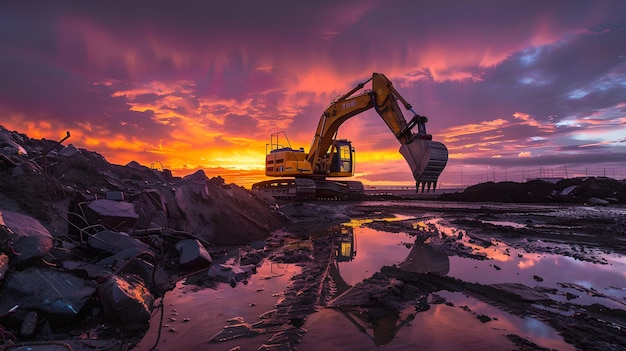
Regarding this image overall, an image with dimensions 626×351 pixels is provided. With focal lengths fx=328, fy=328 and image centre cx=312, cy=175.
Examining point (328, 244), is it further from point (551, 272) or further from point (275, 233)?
point (551, 272)

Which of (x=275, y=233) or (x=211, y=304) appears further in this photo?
(x=275, y=233)

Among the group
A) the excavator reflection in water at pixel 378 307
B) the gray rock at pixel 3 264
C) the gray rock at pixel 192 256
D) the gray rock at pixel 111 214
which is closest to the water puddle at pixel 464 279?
the excavator reflection in water at pixel 378 307

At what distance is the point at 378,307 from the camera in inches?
179

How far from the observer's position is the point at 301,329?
12.8 feet

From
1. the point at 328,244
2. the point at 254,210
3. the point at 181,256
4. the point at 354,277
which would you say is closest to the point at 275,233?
the point at 254,210

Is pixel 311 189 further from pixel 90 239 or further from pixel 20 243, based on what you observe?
pixel 20 243

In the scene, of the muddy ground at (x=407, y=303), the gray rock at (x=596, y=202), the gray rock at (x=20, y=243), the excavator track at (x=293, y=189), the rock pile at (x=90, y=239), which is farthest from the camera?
the gray rock at (x=596, y=202)

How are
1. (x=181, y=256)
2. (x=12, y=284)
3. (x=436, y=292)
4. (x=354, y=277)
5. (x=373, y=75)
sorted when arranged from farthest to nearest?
1. (x=373, y=75)
2. (x=181, y=256)
3. (x=354, y=277)
4. (x=436, y=292)
5. (x=12, y=284)

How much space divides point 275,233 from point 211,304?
758 centimetres

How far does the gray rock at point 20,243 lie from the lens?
13.8 ft

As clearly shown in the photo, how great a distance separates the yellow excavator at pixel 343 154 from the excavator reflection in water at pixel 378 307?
16.9ft

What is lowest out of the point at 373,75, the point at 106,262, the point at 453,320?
the point at 453,320

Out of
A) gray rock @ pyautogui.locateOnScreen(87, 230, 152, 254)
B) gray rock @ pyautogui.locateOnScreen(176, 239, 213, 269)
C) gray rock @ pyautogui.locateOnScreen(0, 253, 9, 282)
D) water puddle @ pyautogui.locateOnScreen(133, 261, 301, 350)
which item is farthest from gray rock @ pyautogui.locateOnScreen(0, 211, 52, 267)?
gray rock @ pyautogui.locateOnScreen(176, 239, 213, 269)

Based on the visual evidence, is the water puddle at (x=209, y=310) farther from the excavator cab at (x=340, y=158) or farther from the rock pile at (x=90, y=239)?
the excavator cab at (x=340, y=158)
